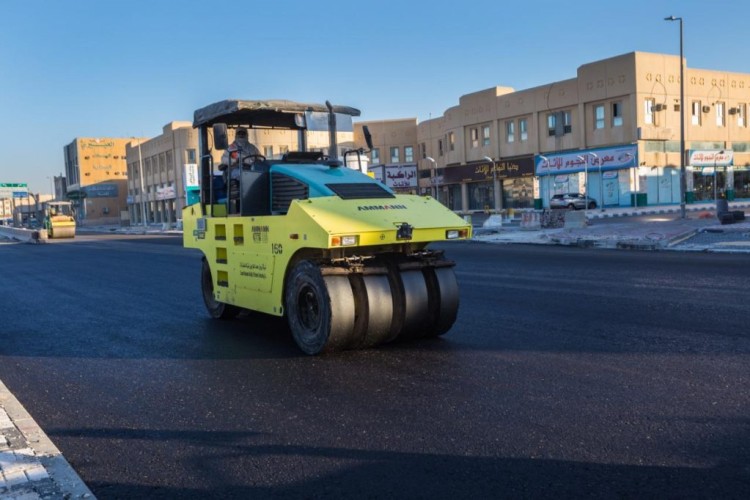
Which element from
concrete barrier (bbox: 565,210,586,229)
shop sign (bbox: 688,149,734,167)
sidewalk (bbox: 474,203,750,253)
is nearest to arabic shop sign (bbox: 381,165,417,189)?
sidewalk (bbox: 474,203,750,253)

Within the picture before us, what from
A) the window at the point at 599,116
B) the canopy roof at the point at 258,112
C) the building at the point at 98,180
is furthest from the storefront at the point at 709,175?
the building at the point at 98,180

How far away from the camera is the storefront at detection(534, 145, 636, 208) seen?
44.5m

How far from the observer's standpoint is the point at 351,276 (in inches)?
269

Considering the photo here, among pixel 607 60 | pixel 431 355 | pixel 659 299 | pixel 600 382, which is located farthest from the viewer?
pixel 607 60

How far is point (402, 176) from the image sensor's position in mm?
36281

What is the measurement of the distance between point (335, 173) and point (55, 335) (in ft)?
13.8

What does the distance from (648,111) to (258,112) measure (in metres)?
41.4

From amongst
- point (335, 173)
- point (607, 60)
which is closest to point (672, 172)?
point (607, 60)

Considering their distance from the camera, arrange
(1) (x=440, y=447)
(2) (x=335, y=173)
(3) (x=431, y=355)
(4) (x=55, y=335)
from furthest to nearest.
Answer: (4) (x=55, y=335)
(2) (x=335, y=173)
(3) (x=431, y=355)
(1) (x=440, y=447)

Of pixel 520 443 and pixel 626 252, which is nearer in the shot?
pixel 520 443

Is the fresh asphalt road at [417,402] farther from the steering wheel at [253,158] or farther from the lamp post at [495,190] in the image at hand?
the lamp post at [495,190]

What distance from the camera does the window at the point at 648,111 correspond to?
4453 cm

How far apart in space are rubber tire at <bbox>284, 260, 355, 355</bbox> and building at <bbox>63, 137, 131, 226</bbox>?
335 feet

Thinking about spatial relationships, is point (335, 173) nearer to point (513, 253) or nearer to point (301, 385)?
point (301, 385)
